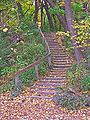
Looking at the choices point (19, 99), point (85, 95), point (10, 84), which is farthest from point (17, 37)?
point (85, 95)

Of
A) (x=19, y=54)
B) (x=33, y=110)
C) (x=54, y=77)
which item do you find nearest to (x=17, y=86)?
(x=33, y=110)

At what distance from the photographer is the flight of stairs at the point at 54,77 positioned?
10842mm

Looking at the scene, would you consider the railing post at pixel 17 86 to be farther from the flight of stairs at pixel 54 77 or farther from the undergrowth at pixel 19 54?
the flight of stairs at pixel 54 77

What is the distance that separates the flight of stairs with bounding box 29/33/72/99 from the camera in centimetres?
1084

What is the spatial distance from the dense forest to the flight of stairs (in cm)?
40

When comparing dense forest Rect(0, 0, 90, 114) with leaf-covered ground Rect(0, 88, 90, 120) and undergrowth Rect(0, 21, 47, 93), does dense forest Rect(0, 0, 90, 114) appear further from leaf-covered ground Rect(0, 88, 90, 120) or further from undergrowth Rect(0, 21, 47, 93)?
leaf-covered ground Rect(0, 88, 90, 120)

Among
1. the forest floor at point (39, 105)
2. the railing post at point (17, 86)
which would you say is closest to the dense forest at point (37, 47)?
the railing post at point (17, 86)

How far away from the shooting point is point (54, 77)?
12938 mm

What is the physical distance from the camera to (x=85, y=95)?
959 cm

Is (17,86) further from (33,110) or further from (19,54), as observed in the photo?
(19,54)

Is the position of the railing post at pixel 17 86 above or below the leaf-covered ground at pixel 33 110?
above

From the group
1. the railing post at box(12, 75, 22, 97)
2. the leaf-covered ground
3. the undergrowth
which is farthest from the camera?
the undergrowth

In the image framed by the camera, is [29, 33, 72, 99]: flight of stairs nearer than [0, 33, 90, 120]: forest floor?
No

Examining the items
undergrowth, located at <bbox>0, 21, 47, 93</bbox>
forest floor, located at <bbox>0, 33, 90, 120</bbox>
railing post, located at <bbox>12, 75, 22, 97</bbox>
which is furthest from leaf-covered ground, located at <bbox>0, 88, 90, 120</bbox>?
undergrowth, located at <bbox>0, 21, 47, 93</bbox>
